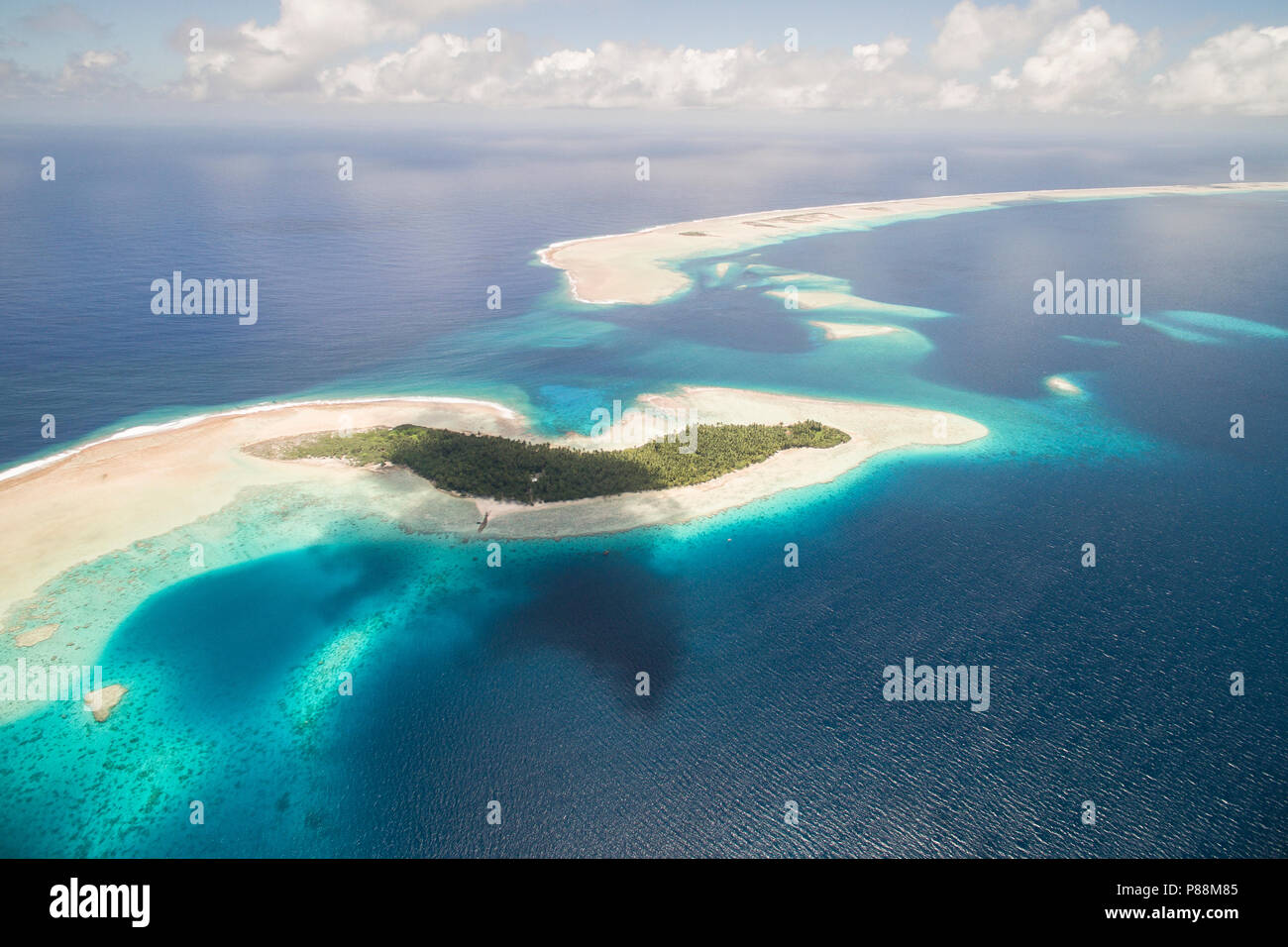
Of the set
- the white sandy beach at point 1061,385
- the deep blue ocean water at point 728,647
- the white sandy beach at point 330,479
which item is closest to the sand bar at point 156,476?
the white sandy beach at point 330,479

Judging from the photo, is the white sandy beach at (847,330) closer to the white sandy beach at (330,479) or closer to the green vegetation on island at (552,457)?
the white sandy beach at (330,479)

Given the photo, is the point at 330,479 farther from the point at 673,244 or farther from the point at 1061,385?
the point at 673,244

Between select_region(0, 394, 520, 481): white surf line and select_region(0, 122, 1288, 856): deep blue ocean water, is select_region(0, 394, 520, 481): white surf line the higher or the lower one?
the higher one

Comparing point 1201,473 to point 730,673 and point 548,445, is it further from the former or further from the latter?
point 548,445

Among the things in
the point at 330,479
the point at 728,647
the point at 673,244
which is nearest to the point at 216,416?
the point at 330,479

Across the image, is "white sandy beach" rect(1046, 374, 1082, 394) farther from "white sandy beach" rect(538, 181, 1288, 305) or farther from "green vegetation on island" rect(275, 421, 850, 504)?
"white sandy beach" rect(538, 181, 1288, 305)

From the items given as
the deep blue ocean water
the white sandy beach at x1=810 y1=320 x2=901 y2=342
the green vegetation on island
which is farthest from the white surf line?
the white sandy beach at x1=810 y1=320 x2=901 y2=342
